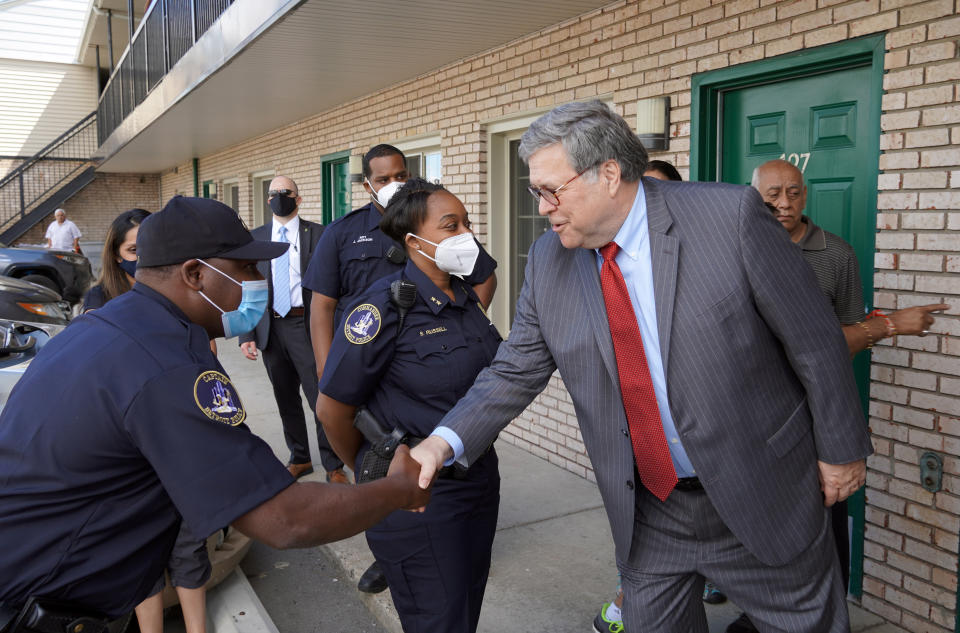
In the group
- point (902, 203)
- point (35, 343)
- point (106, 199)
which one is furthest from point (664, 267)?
point (106, 199)

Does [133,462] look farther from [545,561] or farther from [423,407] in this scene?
[545,561]

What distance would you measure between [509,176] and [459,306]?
3.84m

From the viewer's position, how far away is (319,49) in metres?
6.32

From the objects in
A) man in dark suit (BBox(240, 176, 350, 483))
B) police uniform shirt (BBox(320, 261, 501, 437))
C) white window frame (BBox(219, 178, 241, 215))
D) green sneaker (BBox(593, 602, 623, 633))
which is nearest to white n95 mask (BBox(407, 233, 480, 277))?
police uniform shirt (BBox(320, 261, 501, 437))

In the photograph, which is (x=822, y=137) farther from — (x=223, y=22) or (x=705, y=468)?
(x=223, y=22)

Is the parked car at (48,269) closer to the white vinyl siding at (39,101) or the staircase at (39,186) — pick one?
the staircase at (39,186)

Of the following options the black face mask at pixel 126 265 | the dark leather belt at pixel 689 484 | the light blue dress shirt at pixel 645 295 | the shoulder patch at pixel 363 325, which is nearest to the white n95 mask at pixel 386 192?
the black face mask at pixel 126 265

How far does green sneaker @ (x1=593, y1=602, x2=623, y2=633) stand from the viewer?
336 cm

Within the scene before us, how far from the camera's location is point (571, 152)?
2.02 m

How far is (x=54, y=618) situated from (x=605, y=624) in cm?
232

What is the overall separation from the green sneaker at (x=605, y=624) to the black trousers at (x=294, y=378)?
7.05 feet

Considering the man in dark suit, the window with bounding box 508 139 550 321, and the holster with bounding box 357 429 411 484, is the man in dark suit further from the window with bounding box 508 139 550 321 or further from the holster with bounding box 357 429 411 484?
the holster with bounding box 357 429 411 484

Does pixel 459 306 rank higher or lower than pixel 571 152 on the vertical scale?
lower

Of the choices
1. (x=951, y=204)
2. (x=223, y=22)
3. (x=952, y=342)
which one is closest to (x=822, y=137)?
(x=951, y=204)
